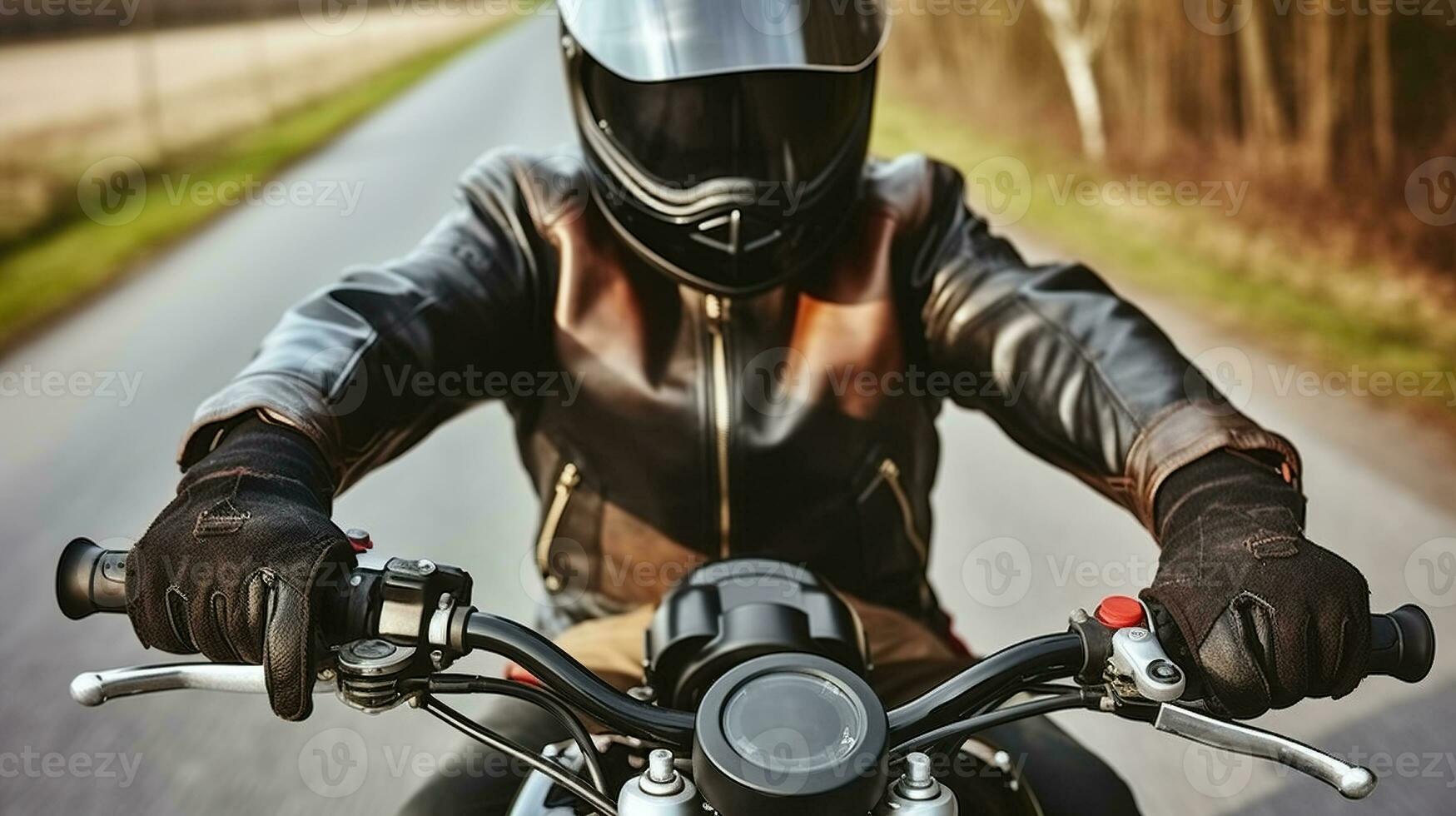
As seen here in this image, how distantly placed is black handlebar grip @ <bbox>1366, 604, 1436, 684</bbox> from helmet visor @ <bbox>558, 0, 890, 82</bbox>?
1.10 metres

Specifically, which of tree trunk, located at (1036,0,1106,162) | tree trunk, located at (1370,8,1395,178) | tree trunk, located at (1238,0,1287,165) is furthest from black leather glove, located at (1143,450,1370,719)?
tree trunk, located at (1036,0,1106,162)

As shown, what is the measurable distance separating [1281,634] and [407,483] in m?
4.03

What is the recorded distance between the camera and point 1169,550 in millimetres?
1626

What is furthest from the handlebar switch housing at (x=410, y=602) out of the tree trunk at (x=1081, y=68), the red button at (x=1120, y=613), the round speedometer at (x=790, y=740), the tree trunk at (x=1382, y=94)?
the tree trunk at (x=1081, y=68)

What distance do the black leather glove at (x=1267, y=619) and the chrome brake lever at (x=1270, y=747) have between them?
9 cm

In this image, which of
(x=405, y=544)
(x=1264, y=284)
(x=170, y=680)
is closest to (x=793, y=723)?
(x=170, y=680)

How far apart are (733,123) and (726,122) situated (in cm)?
1

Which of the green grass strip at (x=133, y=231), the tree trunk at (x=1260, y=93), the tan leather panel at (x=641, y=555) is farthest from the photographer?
the tree trunk at (x=1260, y=93)

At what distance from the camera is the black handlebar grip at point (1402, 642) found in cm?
136

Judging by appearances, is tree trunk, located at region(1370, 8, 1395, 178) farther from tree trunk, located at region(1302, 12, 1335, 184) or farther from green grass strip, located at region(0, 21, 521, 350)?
green grass strip, located at region(0, 21, 521, 350)

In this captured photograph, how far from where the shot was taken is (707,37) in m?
1.94

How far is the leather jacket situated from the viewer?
6.88 ft

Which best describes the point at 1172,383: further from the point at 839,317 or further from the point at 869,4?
the point at 869,4

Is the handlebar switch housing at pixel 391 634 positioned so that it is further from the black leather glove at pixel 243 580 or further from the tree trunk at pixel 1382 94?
the tree trunk at pixel 1382 94
